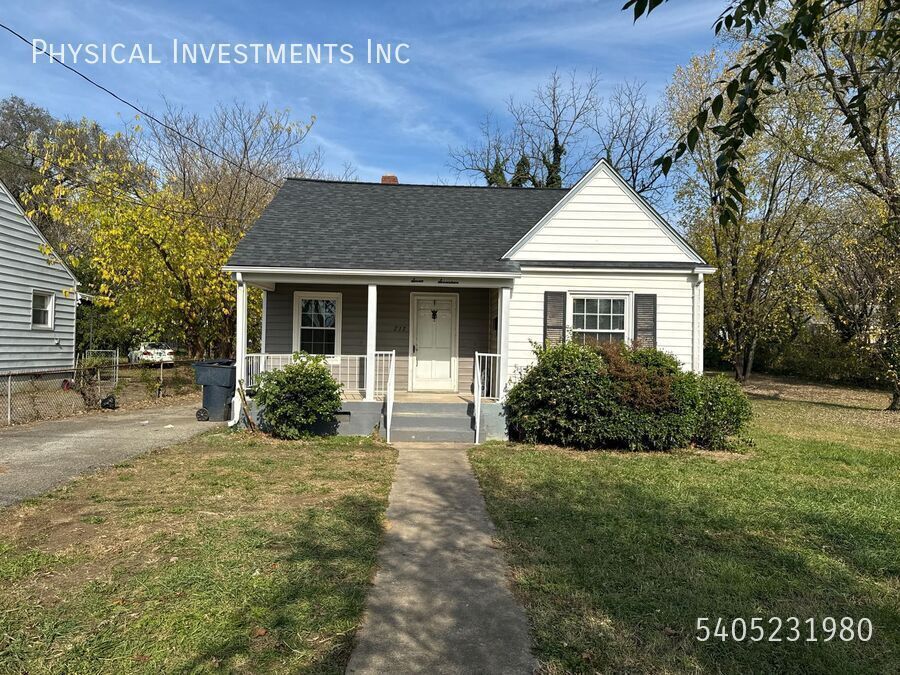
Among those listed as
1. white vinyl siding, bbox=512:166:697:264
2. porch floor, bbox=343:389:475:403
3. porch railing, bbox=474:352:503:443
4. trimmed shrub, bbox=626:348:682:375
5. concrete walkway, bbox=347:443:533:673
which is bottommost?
concrete walkway, bbox=347:443:533:673

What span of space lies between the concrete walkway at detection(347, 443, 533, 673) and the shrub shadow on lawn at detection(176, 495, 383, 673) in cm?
13

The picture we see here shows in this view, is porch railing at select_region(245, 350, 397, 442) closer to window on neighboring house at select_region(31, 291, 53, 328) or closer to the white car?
window on neighboring house at select_region(31, 291, 53, 328)

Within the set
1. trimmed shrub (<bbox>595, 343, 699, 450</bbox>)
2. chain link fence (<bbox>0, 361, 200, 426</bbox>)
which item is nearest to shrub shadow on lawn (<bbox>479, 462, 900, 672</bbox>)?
trimmed shrub (<bbox>595, 343, 699, 450</bbox>)

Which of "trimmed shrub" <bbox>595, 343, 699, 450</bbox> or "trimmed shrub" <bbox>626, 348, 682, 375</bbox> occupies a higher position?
"trimmed shrub" <bbox>626, 348, 682, 375</bbox>

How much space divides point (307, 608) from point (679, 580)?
264cm

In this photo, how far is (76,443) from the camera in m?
8.93

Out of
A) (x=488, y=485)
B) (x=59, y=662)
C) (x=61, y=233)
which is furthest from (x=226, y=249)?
(x=61, y=233)

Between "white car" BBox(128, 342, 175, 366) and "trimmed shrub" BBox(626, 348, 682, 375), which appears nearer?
"trimmed shrub" BBox(626, 348, 682, 375)

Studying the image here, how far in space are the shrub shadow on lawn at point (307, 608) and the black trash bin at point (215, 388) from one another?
7.18 meters

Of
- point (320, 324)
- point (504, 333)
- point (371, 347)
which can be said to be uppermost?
point (320, 324)

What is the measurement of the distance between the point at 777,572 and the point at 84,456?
337 inches

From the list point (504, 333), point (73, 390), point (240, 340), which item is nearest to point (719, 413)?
point (504, 333)

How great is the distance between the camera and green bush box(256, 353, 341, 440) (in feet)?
30.7

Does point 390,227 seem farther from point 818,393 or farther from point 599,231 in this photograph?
point 818,393
